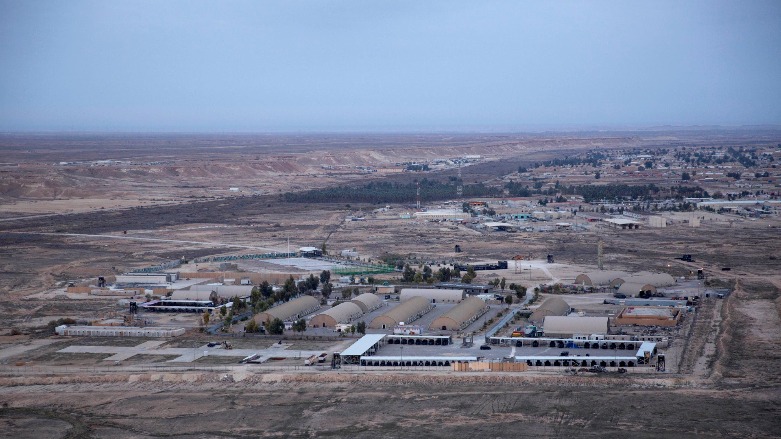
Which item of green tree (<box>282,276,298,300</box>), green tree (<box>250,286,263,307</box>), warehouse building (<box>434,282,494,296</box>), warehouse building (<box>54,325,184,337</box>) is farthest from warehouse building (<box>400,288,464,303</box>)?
warehouse building (<box>54,325,184,337</box>)

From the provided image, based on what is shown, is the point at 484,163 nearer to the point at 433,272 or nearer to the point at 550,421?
the point at 433,272

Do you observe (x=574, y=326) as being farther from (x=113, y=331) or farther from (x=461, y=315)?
(x=113, y=331)

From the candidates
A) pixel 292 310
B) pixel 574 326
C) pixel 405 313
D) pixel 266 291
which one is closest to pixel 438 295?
pixel 405 313

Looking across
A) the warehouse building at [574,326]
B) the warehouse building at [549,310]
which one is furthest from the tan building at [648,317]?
the warehouse building at [549,310]

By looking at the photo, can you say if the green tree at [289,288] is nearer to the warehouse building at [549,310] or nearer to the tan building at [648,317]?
the warehouse building at [549,310]

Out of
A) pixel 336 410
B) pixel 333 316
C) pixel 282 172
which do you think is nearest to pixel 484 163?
pixel 282 172

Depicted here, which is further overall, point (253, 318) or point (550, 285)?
point (550, 285)
